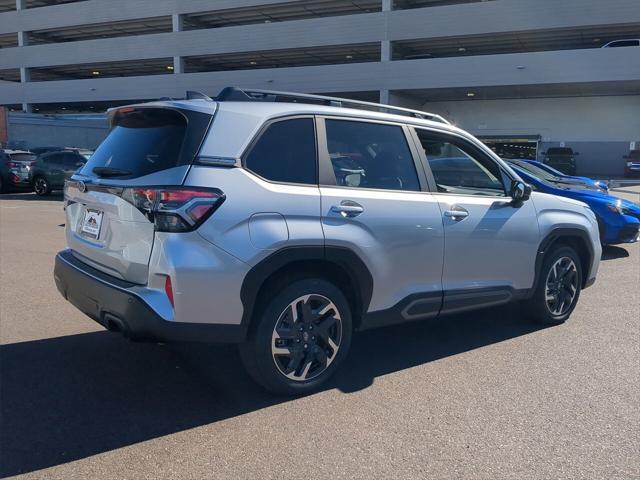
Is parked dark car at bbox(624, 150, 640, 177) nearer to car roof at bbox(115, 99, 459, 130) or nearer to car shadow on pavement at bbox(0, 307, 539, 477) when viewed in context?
car shadow on pavement at bbox(0, 307, 539, 477)

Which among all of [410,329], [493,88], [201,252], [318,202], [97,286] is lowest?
[410,329]

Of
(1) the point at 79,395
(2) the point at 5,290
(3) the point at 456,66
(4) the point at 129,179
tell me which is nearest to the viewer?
(4) the point at 129,179

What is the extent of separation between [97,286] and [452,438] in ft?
7.56

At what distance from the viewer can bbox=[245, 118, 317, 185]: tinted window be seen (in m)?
3.45

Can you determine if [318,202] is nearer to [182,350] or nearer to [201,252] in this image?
[201,252]

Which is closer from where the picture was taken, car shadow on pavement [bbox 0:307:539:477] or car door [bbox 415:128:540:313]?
car shadow on pavement [bbox 0:307:539:477]

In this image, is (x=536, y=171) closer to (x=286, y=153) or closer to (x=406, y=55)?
(x=286, y=153)

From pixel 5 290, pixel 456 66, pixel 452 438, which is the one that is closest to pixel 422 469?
pixel 452 438

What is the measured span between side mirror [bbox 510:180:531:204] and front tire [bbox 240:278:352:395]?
189 centimetres

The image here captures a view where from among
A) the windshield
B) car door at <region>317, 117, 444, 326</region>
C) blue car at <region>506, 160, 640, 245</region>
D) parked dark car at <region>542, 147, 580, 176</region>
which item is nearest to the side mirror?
car door at <region>317, 117, 444, 326</region>

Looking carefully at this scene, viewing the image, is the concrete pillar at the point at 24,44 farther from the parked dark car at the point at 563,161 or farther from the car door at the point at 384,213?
the car door at the point at 384,213

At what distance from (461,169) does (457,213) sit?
2.67 feet

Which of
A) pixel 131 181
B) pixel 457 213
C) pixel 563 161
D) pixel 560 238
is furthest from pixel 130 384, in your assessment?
pixel 563 161

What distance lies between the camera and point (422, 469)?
289cm
